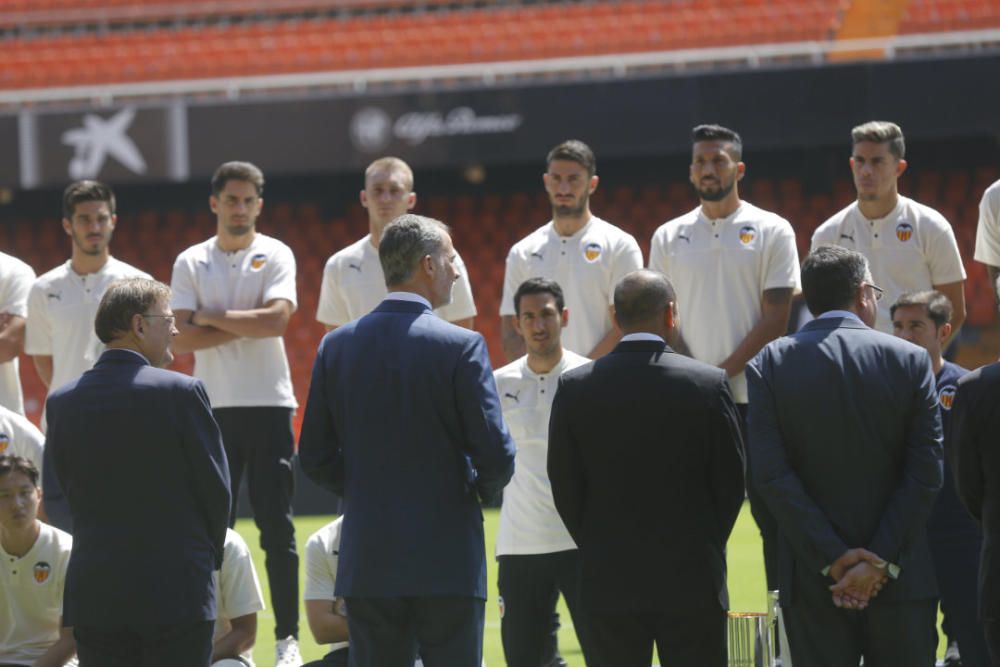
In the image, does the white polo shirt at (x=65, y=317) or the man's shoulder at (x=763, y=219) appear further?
the white polo shirt at (x=65, y=317)

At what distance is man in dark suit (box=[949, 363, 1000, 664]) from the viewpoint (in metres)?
3.65

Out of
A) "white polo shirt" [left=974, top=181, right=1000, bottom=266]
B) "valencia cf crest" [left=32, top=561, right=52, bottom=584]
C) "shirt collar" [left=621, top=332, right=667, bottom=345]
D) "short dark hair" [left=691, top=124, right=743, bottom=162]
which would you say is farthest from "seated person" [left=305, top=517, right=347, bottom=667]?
"white polo shirt" [left=974, top=181, right=1000, bottom=266]

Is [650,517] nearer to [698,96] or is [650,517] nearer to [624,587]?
[624,587]

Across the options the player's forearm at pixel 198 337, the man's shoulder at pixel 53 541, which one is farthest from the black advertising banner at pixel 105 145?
the man's shoulder at pixel 53 541

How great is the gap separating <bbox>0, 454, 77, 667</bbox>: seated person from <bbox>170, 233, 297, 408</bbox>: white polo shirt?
1226mm

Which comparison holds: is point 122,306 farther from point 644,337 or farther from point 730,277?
point 730,277

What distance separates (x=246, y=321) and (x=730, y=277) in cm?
207

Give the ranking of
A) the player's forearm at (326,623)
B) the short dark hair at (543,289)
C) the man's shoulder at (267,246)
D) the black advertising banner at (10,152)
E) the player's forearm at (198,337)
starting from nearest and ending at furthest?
the player's forearm at (326,623)
the short dark hair at (543,289)
the player's forearm at (198,337)
the man's shoulder at (267,246)
the black advertising banner at (10,152)

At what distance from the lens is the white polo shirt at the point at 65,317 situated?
6223mm

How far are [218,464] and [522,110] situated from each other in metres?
8.74

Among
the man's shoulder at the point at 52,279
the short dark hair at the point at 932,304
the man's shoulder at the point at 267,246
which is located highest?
the man's shoulder at the point at 267,246

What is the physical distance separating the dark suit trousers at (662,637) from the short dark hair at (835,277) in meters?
0.95

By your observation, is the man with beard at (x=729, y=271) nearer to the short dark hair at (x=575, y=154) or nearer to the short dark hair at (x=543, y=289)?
the short dark hair at (x=575, y=154)

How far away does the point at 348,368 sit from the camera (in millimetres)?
3811
